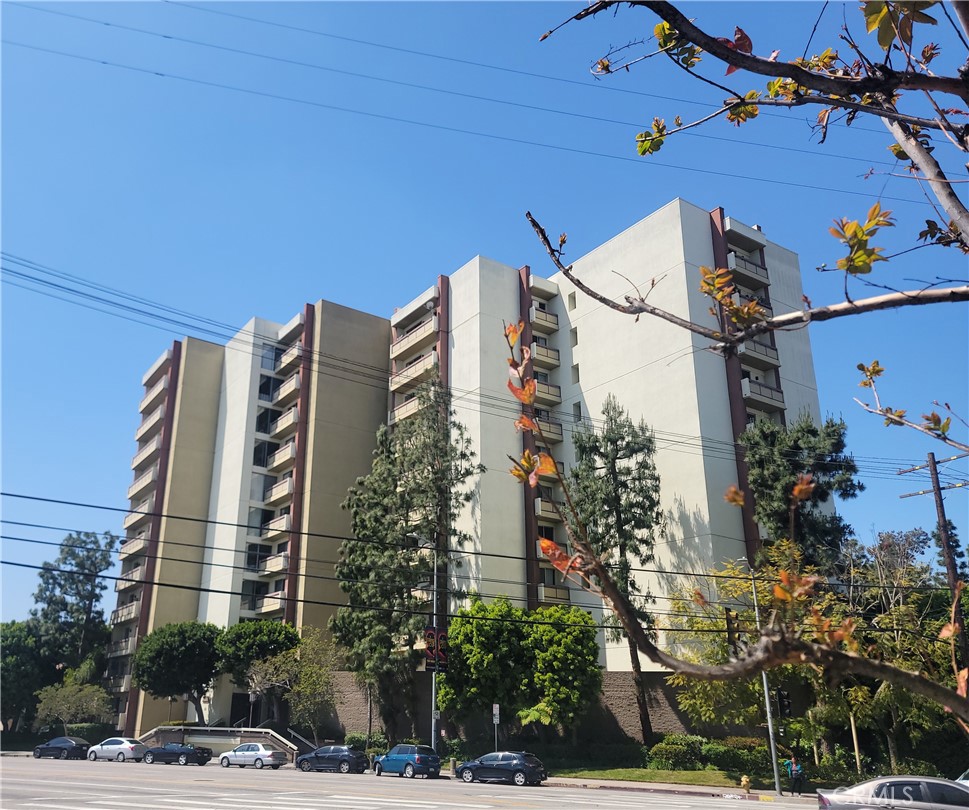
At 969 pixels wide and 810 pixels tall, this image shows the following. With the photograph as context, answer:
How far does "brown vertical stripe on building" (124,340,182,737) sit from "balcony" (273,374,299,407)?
9167 millimetres

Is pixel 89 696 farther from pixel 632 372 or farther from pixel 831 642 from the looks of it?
pixel 831 642

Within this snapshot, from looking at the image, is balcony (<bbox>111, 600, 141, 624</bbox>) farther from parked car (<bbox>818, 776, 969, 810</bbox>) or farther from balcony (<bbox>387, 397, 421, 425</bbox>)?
parked car (<bbox>818, 776, 969, 810</bbox>)

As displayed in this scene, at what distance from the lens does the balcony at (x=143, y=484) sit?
6328cm

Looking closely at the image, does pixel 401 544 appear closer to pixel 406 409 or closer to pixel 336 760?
pixel 336 760

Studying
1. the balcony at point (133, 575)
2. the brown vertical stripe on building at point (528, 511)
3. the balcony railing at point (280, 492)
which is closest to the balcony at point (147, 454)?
the balcony at point (133, 575)

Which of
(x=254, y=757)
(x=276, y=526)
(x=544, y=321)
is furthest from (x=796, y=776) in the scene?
(x=276, y=526)

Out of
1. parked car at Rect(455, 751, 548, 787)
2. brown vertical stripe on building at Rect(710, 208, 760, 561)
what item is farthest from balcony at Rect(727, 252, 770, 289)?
parked car at Rect(455, 751, 548, 787)

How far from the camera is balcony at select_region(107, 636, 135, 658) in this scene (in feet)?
193

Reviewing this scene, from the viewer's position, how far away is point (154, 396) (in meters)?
66.8

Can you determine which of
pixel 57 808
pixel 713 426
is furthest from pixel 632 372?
pixel 57 808

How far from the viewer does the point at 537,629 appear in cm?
3700

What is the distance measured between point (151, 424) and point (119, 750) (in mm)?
29305

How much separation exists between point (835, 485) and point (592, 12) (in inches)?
1401

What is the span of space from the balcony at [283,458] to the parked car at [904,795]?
44602 millimetres
